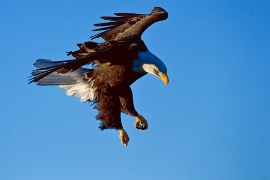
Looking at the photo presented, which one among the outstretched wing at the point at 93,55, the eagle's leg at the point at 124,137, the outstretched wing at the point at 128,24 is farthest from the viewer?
the outstretched wing at the point at 128,24

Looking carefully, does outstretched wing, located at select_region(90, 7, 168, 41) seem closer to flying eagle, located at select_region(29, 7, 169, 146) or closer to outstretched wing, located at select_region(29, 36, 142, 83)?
flying eagle, located at select_region(29, 7, 169, 146)

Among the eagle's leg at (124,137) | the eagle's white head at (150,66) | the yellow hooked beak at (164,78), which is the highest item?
the eagle's white head at (150,66)

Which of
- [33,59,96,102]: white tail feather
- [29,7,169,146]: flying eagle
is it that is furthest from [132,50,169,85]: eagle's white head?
[33,59,96,102]: white tail feather

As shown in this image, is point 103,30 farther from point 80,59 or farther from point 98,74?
point 80,59

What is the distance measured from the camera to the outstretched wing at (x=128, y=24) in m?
6.00

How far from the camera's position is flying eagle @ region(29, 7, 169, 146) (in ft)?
17.3

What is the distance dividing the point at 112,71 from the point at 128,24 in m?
1.24

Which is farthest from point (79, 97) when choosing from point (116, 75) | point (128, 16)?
point (128, 16)

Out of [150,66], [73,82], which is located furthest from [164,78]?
[73,82]

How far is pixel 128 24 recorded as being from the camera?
21.6ft

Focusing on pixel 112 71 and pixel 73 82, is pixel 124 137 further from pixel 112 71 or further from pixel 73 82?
pixel 73 82

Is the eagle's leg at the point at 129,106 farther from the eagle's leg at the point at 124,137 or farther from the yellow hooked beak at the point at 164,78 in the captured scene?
the yellow hooked beak at the point at 164,78

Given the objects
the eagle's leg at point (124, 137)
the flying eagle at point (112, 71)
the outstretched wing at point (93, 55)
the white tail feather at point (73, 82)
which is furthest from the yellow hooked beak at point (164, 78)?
the white tail feather at point (73, 82)

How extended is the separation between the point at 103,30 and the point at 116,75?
50.1 inches
